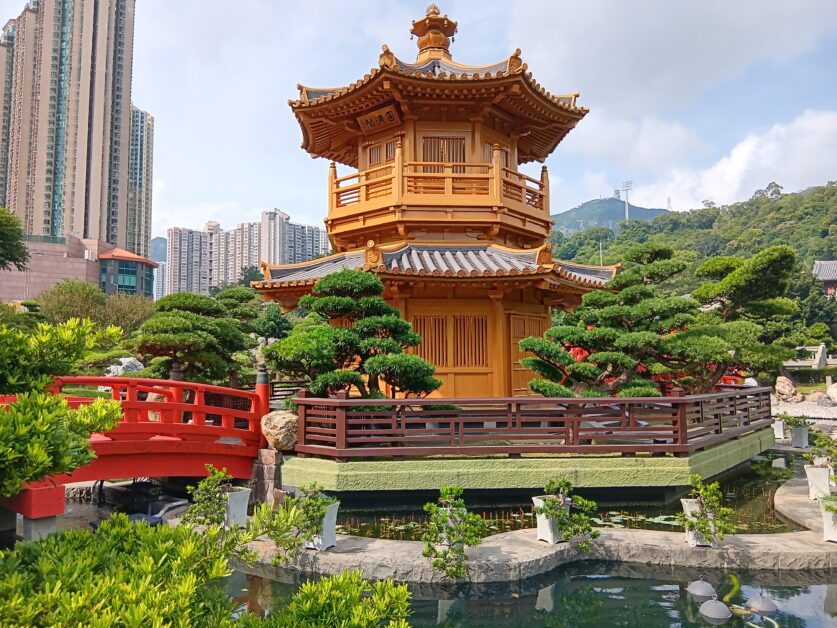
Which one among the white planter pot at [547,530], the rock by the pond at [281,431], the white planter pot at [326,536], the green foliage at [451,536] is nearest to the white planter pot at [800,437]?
the white planter pot at [547,530]

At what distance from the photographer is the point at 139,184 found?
256ft

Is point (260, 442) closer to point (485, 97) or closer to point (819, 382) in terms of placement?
point (485, 97)

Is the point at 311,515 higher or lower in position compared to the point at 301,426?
lower

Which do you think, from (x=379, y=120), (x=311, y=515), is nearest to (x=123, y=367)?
(x=379, y=120)

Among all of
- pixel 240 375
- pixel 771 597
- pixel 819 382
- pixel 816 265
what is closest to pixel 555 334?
pixel 771 597

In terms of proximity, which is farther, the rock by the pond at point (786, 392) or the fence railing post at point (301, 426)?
the rock by the pond at point (786, 392)

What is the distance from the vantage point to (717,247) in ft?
317

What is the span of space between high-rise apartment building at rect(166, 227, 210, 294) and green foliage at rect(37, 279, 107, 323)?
74.8 meters

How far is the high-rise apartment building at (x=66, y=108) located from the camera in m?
67.2

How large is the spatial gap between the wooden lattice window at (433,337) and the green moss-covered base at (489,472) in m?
3.38

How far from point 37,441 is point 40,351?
0.81m

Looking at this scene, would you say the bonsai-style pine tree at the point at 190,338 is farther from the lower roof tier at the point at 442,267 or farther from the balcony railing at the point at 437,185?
the balcony railing at the point at 437,185

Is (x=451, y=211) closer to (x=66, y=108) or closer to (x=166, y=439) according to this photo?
(x=166, y=439)

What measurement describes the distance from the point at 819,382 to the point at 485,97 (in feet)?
129
